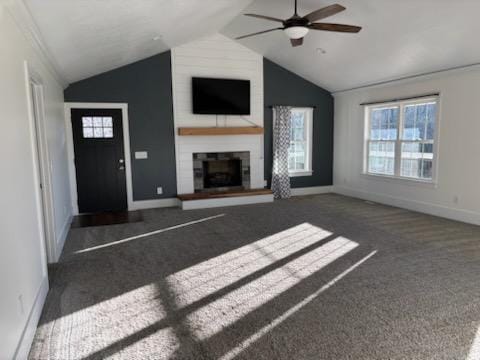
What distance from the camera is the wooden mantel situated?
21.7 feet

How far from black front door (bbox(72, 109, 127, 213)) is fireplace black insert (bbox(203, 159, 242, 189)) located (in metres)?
1.71

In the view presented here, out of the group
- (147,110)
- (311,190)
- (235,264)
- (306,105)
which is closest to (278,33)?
(306,105)

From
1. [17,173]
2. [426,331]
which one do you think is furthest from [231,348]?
[17,173]

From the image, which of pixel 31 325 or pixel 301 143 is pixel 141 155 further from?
pixel 31 325

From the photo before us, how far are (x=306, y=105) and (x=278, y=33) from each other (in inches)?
83.8

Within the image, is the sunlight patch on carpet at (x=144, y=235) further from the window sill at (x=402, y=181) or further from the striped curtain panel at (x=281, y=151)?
the window sill at (x=402, y=181)

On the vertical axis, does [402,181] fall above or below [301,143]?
below

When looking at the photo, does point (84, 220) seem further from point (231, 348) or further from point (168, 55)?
point (231, 348)

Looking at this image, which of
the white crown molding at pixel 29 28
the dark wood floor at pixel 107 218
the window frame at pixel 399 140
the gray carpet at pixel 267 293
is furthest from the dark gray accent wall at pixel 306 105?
the white crown molding at pixel 29 28

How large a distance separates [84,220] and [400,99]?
20.1ft

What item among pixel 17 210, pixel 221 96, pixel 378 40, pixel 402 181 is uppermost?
pixel 378 40

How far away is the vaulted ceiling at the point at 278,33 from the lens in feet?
11.3

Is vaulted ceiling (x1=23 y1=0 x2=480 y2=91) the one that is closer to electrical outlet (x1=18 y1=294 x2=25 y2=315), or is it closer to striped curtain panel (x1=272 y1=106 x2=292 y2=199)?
striped curtain panel (x1=272 y1=106 x2=292 y2=199)

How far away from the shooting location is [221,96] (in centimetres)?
685
